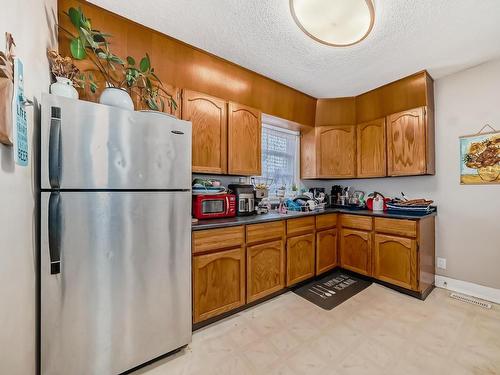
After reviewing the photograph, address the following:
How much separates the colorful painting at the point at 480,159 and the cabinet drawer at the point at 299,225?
5.82ft

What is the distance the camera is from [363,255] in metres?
2.79

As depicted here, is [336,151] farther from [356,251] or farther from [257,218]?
[257,218]

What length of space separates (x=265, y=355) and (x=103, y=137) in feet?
5.99

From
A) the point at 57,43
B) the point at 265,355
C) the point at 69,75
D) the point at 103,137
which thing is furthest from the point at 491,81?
the point at 57,43

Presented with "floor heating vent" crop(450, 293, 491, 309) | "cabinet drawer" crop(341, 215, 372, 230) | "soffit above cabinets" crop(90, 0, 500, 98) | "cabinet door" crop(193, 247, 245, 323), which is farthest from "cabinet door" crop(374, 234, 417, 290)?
"soffit above cabinets" crop(90, 0, 500, 98)

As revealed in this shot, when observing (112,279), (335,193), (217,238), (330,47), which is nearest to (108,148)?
(112,279)

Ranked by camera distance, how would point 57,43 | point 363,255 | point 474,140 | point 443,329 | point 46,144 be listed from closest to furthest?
point 46,144 → point 57,43 → point 443,329 → point 474,140 → point 363,255

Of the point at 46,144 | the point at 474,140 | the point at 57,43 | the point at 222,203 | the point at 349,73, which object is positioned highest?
the point at 349,73

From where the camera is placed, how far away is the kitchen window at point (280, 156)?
324 cm

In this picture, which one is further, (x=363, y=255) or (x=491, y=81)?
(x=363, y=255)

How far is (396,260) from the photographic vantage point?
250cm

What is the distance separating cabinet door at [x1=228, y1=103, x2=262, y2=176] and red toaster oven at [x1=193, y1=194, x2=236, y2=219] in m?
0.31

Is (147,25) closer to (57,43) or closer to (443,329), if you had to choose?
(57,43)

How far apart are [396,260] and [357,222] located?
0.58 meters
